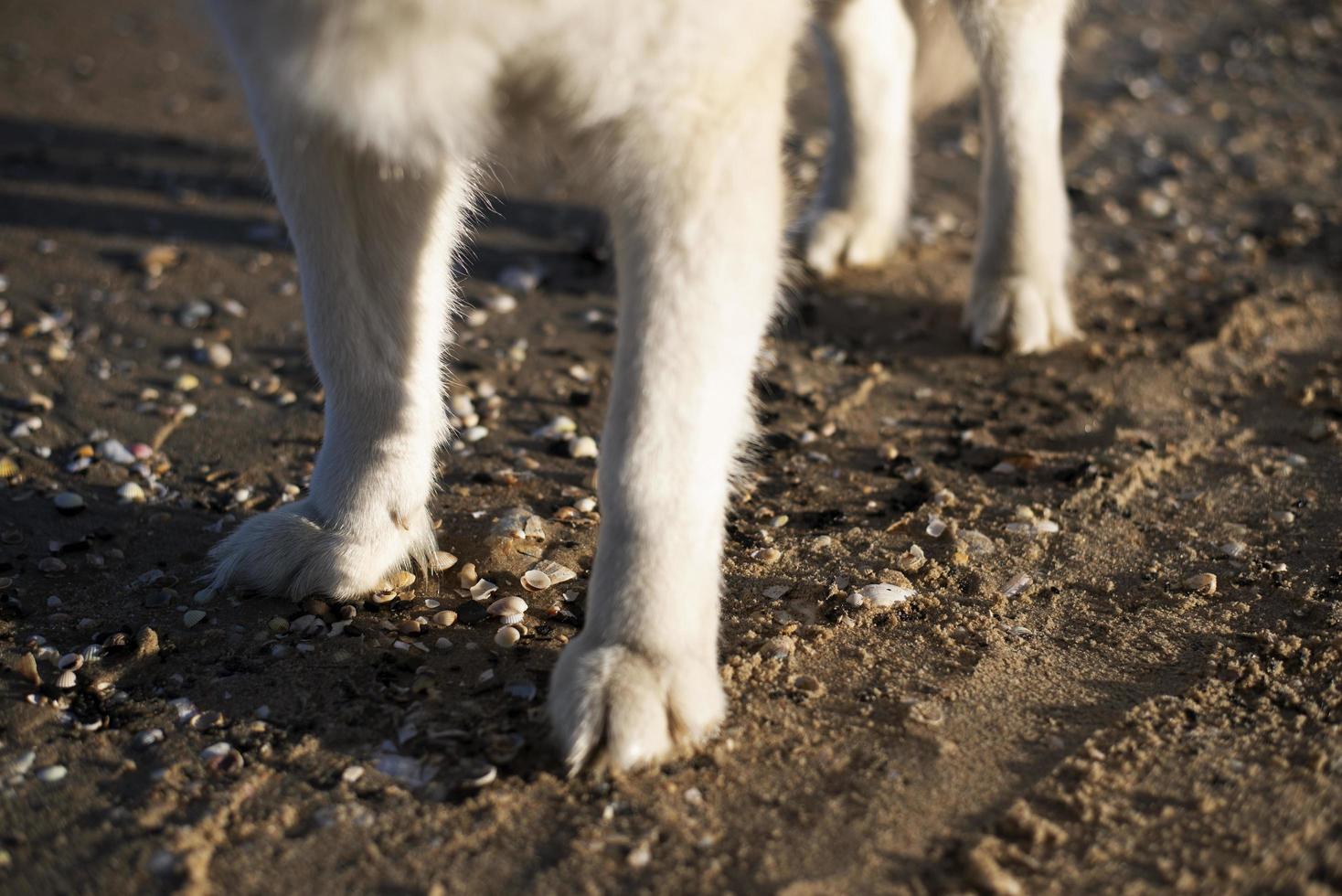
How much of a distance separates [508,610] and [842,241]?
2.08 metres

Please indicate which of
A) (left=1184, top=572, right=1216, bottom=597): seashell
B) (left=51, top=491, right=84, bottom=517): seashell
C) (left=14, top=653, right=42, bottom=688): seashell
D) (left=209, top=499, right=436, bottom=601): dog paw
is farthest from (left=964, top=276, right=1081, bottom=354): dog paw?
(left=14, top=653, right=42, bottom=688): seashell

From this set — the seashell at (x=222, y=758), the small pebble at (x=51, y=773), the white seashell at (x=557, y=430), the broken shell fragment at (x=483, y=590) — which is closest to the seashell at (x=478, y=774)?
the seashell at (x=222, y=758)

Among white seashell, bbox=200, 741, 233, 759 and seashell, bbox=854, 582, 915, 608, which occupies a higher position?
seashell, bbox=854, 582, 915, 608

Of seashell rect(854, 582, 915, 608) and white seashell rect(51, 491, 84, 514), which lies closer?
seashell rect(854, 582, 915, 608)

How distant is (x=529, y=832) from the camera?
1.87 m

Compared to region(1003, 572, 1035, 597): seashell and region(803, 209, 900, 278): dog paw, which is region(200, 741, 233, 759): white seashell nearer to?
region(1003, 572, 1035, 597): seashell

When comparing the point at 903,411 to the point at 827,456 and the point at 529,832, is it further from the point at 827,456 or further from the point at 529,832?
the point at 529,832

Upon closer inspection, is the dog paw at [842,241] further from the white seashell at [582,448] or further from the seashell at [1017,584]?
the seashell at [1017,584]

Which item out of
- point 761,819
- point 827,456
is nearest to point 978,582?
point 827,456

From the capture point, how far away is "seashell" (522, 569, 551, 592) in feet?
8.29

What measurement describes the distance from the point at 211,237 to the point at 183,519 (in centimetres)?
174

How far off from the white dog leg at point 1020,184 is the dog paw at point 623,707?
191 cm

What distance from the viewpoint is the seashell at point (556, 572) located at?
2.55 m

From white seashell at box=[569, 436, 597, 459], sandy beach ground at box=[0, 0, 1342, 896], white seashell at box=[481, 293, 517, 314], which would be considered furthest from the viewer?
white seashell at box=[481, 293, 517, 314]
